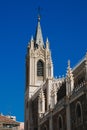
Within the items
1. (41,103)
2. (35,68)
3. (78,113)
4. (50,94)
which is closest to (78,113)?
(78,113)

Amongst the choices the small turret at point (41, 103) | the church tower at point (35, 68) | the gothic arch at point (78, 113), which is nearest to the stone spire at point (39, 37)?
the church tower at point (35, 68)

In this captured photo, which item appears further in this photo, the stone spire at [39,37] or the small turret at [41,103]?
the stone spire at [39,37]

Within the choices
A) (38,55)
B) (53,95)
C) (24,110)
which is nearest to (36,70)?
(38,55)

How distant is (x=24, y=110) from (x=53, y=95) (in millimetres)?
24188

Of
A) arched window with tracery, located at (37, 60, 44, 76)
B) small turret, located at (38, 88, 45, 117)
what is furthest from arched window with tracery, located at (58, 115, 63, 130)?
arched window with tracery, located at (37, 60, 44, 76)

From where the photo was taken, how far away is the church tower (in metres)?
79.1

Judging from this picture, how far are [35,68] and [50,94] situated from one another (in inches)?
651

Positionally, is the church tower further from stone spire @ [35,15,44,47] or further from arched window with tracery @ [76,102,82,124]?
arched window with tracery @ [76,102,82,124]

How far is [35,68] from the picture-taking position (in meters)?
80.6

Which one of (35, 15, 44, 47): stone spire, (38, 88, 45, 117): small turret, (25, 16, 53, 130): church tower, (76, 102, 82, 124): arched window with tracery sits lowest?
(76, 102, 82, 124): arched window with tracery

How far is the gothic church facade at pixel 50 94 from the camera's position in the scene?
158ft

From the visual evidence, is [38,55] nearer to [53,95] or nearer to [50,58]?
[50,58]

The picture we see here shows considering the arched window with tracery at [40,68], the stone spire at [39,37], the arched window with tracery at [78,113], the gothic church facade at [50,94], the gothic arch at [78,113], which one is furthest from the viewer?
the stone spire at [39,37]

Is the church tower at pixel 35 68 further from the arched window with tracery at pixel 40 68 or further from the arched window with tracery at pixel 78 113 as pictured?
the arched window with tracery at pixel 78 113
